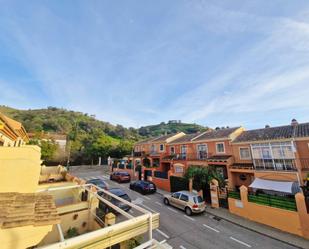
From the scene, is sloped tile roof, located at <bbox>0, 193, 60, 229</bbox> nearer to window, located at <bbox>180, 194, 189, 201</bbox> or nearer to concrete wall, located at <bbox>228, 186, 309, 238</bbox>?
window, located at <bbox>180, 194, 189, 201</bbox>

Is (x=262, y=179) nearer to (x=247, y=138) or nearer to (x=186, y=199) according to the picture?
(x=247, y=138)

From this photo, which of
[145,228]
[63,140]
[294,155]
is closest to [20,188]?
[145,228]

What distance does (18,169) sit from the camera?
513 cm

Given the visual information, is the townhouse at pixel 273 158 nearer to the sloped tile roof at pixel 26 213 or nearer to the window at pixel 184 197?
the window at pixel 184 197

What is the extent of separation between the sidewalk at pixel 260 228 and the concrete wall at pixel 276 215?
0.36 metres

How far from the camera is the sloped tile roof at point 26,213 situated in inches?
109

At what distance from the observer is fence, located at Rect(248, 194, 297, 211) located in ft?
34.6

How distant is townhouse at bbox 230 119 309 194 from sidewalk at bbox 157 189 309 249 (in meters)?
4.05

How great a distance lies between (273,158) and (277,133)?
9.25 feet

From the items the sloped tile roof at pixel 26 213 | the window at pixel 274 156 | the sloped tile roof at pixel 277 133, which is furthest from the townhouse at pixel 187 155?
the sloped tile roof at pixel 26 213

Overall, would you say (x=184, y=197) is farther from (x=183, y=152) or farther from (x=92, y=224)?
(x=183, y=152)

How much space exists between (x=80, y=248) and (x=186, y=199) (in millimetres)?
11908

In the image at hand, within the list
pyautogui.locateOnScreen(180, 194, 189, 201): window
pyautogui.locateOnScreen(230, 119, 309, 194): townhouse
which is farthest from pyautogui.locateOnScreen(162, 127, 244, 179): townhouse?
pyautogui.locateOnScreen(180, 194, 189, 201): window

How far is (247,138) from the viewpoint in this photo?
62.5 ft
